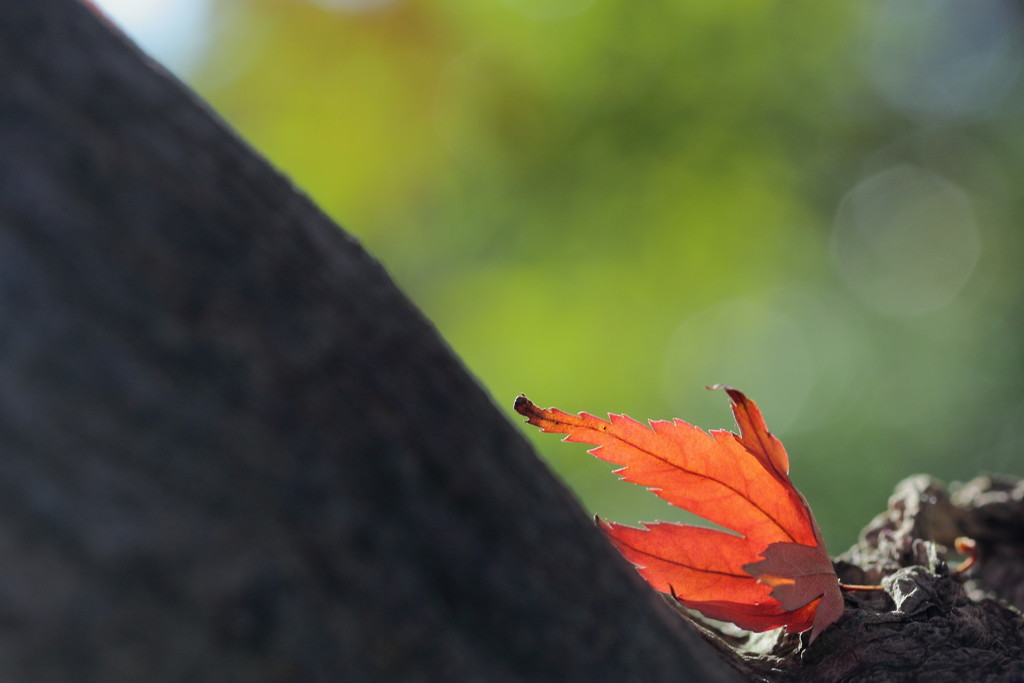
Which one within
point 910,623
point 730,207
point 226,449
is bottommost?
point 910,623

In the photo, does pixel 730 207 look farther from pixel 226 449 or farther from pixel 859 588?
pixel 226 449

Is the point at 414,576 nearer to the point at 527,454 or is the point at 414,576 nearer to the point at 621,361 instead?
the point at 527,454

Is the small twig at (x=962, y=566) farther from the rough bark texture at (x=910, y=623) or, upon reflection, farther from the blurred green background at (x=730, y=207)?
the blurred green background at (x=730, y=207)

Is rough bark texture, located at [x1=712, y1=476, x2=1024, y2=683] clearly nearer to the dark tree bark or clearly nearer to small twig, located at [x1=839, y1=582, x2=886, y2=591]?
small twig, located at [x1=839, y1=582, x2=886, y2=591]

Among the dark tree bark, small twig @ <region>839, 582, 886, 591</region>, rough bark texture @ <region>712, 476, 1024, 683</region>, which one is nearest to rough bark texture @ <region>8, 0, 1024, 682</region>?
the dark tree bark

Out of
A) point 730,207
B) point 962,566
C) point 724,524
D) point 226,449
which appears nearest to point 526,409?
point 724,524

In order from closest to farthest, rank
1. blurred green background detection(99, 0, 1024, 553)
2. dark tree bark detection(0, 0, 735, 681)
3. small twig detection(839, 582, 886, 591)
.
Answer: dark tree bark detection(0, 0, 735, 681)
small twig detection(839, 582, 886, 591)
blurred green background detection(99, 0, 1024, 553)
